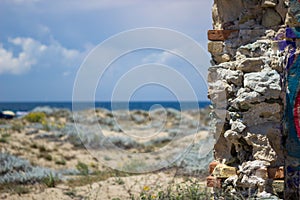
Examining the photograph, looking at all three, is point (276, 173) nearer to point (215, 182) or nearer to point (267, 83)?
point (215, 182)

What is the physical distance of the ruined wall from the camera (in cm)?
383

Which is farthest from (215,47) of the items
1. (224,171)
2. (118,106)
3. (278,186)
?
(118,106)

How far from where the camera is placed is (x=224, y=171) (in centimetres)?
418

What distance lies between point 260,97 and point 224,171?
80 cm

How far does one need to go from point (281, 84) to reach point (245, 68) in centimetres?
37

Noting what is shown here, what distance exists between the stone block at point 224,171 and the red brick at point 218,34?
1.26m

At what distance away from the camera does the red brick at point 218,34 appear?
14.2 feet

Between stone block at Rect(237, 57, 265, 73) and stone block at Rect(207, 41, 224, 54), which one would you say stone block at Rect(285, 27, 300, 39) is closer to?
stone block at Rect(237, 57, 265, 73)

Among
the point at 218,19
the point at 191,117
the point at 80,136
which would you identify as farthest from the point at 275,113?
the point at 191,117

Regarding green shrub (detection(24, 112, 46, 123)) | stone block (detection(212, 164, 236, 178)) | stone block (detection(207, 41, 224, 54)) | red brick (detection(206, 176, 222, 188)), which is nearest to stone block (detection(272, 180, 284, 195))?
stone block (detection(212, 164, 236, 178))

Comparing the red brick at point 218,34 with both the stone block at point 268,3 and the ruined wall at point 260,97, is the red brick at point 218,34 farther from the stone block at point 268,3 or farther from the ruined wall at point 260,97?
the stone block at point 268,3

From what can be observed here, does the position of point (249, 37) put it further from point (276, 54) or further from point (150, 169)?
point (150, 169)

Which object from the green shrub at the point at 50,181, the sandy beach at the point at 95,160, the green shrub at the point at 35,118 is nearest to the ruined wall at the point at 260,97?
the sandy beach at the point at 95,160

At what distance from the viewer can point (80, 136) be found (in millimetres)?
15430
